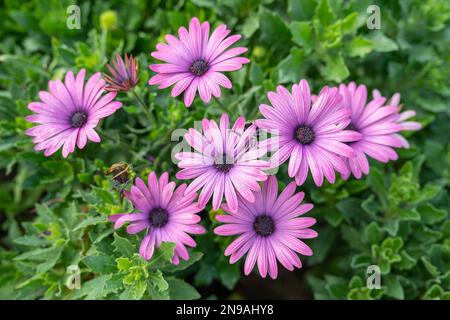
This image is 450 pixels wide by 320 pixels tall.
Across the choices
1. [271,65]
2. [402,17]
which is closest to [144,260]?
[271,65]

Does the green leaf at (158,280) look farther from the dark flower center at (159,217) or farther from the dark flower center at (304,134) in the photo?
the dark flower center at (304,134)

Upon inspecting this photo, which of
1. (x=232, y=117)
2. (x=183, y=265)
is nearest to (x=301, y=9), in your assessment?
(x=232, y=117)

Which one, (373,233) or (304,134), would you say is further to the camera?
(373,233)

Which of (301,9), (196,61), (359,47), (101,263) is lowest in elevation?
(101,263)

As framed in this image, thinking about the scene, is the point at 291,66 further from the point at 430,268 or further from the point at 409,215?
the point at 430,268

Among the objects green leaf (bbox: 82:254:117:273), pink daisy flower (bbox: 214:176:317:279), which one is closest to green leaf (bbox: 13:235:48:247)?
green leaf (bbox: 82:254:117:273)

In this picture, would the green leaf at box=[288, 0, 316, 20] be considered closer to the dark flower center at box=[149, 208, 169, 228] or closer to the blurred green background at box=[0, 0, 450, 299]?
the blurred green background at box=[0, 0, 450, 299]

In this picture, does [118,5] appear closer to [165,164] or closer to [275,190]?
[165,164]
